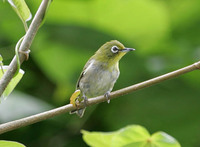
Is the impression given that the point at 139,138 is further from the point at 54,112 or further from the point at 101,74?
the point at 101,74

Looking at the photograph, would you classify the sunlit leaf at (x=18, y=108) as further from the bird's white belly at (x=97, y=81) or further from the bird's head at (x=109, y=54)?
the bird's head at (x=109, y=54)

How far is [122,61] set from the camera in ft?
7.43

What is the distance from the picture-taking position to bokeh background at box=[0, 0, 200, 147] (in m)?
2.10

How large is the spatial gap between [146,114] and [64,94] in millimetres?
481

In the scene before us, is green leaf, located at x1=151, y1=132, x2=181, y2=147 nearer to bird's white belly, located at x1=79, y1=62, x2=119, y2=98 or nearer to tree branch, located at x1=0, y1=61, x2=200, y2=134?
tree branch, located at x1=0, y1=61, x2=200, y2=134

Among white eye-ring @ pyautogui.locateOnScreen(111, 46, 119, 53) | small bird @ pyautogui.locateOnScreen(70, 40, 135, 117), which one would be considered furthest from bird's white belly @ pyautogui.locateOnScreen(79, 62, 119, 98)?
white eye-ring @ pyautogui.locateOnScreen(111, 46, 119, 53)

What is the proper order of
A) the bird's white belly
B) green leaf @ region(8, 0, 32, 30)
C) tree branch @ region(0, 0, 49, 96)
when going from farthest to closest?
the bird's white belly → green leaf @ region(8, 0, 32, 30) → tree branch @ region(0, 0, 49, 96)

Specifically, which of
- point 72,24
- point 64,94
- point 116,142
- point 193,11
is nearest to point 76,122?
point 64,94

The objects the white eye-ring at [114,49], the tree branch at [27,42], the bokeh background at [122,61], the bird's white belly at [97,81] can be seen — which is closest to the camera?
the tree branch at [27,42]

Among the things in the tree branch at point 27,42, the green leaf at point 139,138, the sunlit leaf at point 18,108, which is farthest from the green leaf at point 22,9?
the sunlit leaf at point 18,108

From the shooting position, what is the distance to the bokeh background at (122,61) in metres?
2.10

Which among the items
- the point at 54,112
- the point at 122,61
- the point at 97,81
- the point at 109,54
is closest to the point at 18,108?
the point at 97,81

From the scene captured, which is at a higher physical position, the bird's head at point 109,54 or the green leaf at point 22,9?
the green leaf at point 22,9

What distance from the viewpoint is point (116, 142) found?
0.88 metres
